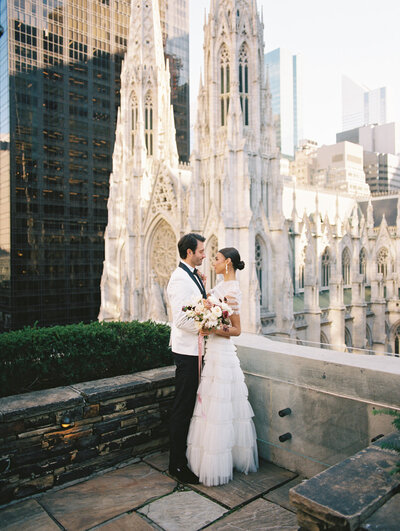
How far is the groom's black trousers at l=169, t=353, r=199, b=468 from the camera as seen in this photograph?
181 inches

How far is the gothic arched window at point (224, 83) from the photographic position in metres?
24.6

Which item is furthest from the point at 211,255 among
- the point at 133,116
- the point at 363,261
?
the point at 363,261

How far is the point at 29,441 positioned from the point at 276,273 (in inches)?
861

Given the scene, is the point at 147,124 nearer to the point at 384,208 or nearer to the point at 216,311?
the point at 384,208

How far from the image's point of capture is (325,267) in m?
34.5

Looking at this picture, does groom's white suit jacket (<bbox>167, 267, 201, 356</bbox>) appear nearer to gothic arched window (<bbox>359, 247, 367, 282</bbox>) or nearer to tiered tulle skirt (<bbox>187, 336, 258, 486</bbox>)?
tiered tulle skirt (<bbox>187, 336, 258, 486</bbox>)

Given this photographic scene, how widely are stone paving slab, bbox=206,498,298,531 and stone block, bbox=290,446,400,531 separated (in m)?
1.14

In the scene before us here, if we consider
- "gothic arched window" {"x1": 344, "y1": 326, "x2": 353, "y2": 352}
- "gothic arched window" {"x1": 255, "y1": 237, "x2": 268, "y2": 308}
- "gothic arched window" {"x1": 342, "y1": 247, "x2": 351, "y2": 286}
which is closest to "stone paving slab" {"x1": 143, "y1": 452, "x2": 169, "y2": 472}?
"gothic arched window" {"x1": 255, "y1": 237, "x2": 268, "y2": 308}

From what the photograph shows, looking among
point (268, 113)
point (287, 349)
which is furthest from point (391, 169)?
point (287, 349)

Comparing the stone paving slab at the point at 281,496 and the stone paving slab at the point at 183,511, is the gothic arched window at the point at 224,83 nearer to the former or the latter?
the stone paving slab at the point at 281,496

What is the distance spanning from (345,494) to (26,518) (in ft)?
9.35

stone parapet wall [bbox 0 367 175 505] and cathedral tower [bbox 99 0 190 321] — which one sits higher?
cathedral tower [bbox 99 0 190 321]

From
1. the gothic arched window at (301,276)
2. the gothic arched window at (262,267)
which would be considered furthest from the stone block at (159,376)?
the gothic arched window at (301,276)

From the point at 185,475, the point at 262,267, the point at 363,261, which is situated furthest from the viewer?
the point at 363,261
